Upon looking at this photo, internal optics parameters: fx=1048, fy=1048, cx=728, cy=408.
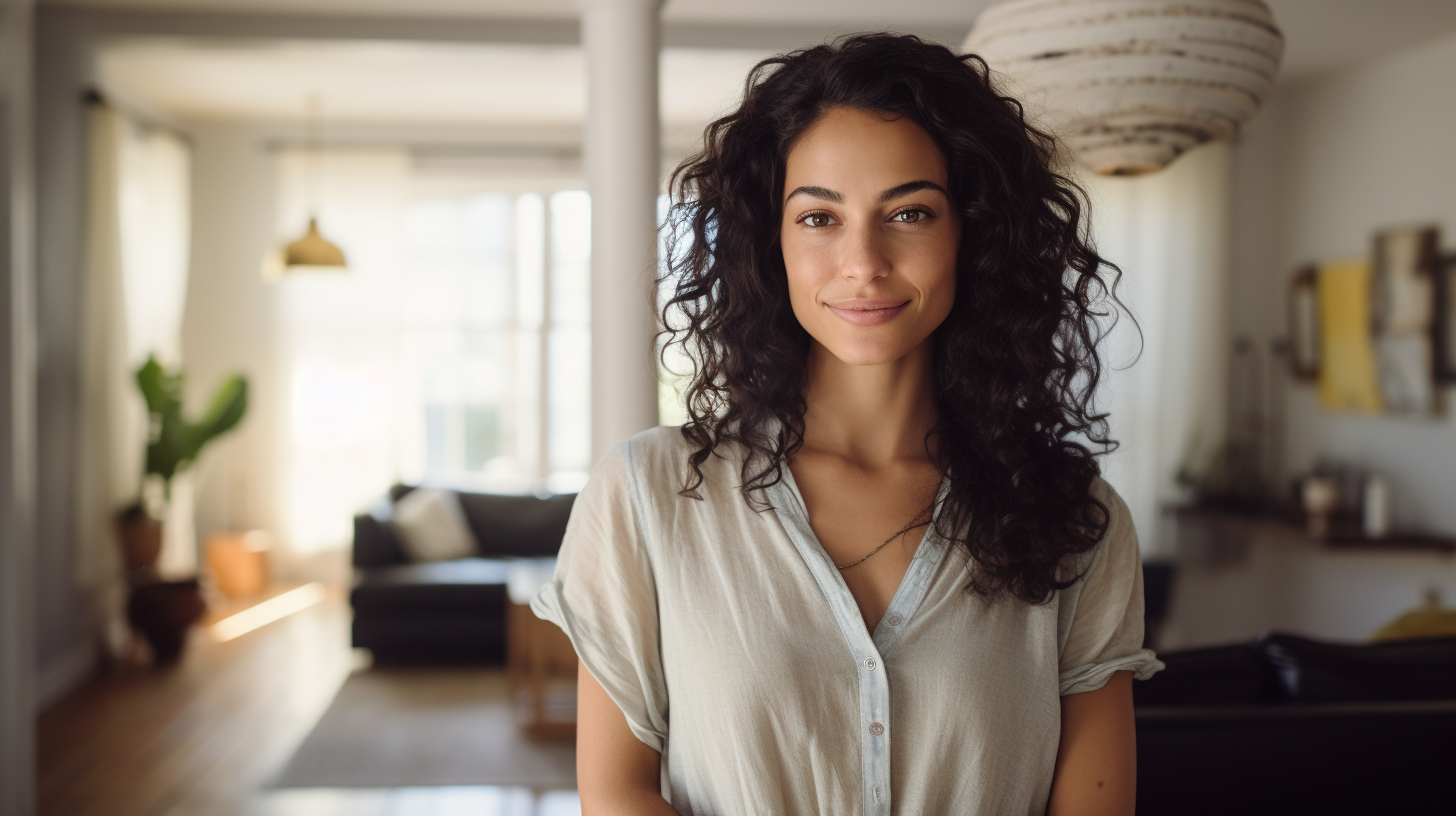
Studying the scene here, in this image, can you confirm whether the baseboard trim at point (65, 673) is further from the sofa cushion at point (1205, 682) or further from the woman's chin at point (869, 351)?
the woman's chin at point (869, 351)

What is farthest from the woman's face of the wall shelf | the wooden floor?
the wall shelf

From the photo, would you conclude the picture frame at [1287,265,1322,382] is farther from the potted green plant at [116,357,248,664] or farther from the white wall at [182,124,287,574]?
the white wall at [182,124,287,574]

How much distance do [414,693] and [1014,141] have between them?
418 cm

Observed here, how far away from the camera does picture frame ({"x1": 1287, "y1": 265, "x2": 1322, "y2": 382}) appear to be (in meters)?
5.12

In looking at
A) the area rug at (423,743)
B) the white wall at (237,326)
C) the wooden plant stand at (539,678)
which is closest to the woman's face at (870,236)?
the area rug at (423,743)

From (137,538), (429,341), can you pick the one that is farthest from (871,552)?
(429,341)

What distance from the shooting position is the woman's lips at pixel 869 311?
106 centimetres

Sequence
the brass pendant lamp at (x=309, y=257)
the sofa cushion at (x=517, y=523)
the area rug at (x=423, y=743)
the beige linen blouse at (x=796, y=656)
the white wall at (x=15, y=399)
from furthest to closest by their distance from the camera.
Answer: the sofa cushion at (x=517, y=523), the brass pendant lamp at (x=309, y=257), the area rug at (x=423, y=743), the white wall at (x=15, y=399), the beige linen blouse at (x=796, y=656)

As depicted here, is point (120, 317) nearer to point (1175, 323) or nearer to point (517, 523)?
point (517, 523)

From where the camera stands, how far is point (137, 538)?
5.14 metres

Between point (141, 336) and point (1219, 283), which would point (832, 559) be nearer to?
point (1219, 283)

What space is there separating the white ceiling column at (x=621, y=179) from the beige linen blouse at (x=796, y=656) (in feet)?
4.16

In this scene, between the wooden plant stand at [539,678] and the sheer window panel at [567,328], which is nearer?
the wooden plant stand at [539,678]

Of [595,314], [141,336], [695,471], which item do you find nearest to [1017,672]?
[695,471]
